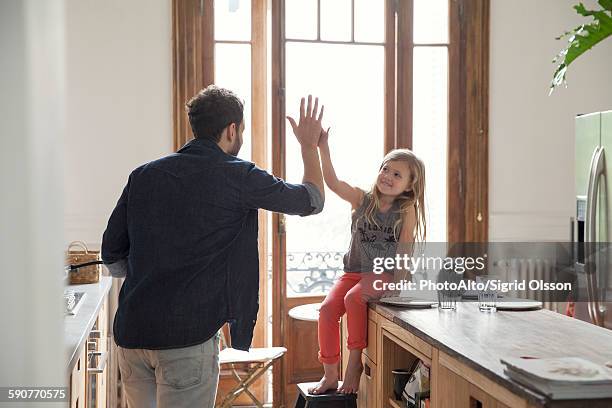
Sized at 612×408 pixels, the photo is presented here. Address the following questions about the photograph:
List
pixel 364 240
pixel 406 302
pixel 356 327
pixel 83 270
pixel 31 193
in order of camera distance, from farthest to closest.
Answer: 1. pixel 83 270
2. pixel 364 240
3. pixel 356 327
4. pixel 406 302
5. pixel 31 193

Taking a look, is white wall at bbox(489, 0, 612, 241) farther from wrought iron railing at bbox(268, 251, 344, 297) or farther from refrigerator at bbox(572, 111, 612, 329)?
wrought iron railing at bbox(268, 251, 344, 297)

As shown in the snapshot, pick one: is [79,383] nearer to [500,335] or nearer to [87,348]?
[87,348]

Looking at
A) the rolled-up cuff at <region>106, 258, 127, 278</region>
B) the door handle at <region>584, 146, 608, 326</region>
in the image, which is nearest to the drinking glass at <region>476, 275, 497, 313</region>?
the rolled-up cuff at <region>106, 258, 127, 278</region>

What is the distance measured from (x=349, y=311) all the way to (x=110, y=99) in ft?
7.11

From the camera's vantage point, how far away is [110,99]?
4348 mm

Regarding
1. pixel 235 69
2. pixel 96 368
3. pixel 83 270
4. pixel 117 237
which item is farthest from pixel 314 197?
pixel 235 69

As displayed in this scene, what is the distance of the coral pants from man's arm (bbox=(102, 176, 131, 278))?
1076 millimetres

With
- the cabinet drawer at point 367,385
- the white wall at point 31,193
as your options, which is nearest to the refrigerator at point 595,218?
the cabinet drawer at point 367,385

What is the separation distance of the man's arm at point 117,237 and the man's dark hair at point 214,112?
0.28 m

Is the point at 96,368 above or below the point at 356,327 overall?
below

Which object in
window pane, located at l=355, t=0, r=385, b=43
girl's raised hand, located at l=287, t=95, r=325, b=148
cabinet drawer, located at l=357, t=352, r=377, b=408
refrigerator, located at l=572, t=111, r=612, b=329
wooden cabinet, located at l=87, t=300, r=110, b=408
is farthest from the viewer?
window pane, located at l=355, t=0, r=385, b=43

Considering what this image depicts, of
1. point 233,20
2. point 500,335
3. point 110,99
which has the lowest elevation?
point 500,335

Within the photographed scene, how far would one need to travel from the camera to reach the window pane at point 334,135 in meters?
4.64

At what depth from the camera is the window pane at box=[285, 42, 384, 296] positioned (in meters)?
4.64
